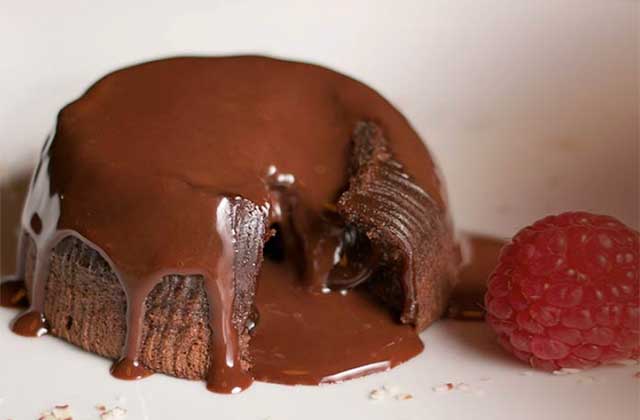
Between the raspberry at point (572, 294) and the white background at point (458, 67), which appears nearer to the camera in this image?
the raspberry at point (572, 294)

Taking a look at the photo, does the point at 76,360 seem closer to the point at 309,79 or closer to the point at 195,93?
the point at 195,93

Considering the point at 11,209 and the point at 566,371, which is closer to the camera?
the point at 566,371

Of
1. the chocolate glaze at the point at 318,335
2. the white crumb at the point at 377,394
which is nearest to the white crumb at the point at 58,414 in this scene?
the chocolate glaze at the point at 318,335

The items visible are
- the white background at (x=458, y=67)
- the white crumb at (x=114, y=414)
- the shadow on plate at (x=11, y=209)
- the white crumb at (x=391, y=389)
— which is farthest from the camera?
the white background at (x=458, y=67)

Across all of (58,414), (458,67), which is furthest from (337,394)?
(458,67)

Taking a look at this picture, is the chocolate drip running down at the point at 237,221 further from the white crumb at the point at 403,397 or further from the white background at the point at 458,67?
the white background at the point at 458,67

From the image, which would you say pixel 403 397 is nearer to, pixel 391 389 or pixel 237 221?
pixel 391 389
